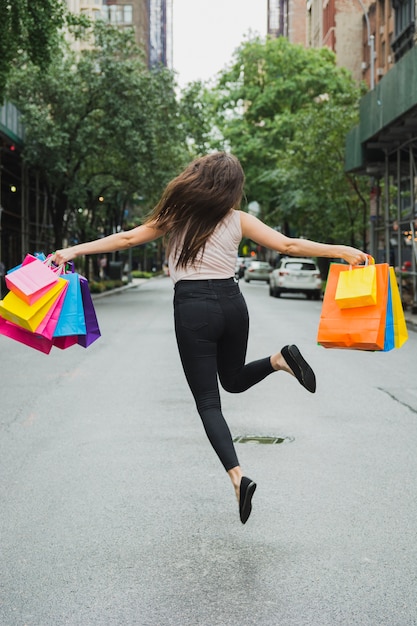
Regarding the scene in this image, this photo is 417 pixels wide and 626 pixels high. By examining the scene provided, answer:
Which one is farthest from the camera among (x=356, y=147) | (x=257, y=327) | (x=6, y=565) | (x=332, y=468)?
(x=356, y=147)

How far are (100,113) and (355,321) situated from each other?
3145 centimetres

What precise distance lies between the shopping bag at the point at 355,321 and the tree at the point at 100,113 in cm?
2873

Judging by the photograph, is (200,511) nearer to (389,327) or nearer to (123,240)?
(389,327)

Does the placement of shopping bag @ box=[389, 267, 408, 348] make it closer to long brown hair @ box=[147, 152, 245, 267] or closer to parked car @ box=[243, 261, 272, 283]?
long brown hair @ box=[147, 152, 245, 267]

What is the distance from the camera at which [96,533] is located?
4965 millimetres

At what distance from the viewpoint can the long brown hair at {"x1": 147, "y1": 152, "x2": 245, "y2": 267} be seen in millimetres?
4449

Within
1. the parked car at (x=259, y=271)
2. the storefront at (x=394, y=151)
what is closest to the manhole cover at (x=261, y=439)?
the storefront at (x=394, y=151)

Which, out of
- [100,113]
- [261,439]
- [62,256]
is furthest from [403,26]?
[62,256]

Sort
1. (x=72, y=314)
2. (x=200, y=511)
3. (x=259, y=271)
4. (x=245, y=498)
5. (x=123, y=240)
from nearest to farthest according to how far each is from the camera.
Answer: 1. (x=245, y=498)
2. (x=123, y=240)
3. (x=72, y=314)
4. (x=200, y=511)
5. (x=259, y=271)

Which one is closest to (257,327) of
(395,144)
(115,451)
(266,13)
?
(395,144)

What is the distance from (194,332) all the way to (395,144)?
24.1 metres

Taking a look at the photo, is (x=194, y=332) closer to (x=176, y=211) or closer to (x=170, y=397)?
(x=176, y=211)

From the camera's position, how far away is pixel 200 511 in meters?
5.40

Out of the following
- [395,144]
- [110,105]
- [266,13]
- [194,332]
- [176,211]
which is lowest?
[194,332]
